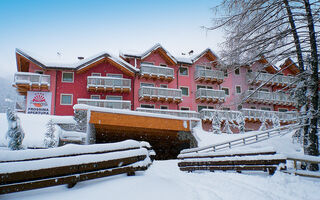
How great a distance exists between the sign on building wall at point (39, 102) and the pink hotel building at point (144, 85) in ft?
1.19

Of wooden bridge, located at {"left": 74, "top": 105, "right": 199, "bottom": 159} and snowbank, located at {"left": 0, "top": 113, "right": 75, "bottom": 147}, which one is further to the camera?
wooden bridge, located at {"left": 74, "top": 105, "right": 199, "bottom": 159}

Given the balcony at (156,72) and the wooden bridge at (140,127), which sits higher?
the balcony at (156,72)

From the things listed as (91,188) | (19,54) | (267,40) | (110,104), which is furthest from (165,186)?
(19,54)

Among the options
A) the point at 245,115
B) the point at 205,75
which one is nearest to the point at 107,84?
the point at 205,75

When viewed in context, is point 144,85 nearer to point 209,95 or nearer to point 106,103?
point 106,103

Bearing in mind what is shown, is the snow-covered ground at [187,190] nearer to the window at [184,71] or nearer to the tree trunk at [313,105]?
the tree trunk at [313,105]

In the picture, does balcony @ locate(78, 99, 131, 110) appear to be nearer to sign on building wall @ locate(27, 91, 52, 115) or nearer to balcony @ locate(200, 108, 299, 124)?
sign on building wall @ locate(27, 91, 52, 115)

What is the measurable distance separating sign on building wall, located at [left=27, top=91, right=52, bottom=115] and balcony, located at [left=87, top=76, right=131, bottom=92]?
4.27 meters

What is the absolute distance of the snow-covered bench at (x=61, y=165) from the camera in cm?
408

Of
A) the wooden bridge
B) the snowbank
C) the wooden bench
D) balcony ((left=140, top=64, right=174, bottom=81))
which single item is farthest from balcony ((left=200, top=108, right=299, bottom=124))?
the wooden bench

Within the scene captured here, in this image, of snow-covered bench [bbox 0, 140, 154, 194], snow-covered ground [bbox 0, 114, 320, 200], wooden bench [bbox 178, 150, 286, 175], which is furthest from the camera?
wooden bench [bbox 178, 150, 286, 175]

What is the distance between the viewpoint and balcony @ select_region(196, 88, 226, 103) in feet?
87.4

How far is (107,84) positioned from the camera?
23516mm

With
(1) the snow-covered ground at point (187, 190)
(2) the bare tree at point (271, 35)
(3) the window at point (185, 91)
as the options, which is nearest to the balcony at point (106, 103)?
(3) the window at point (185, 91)
